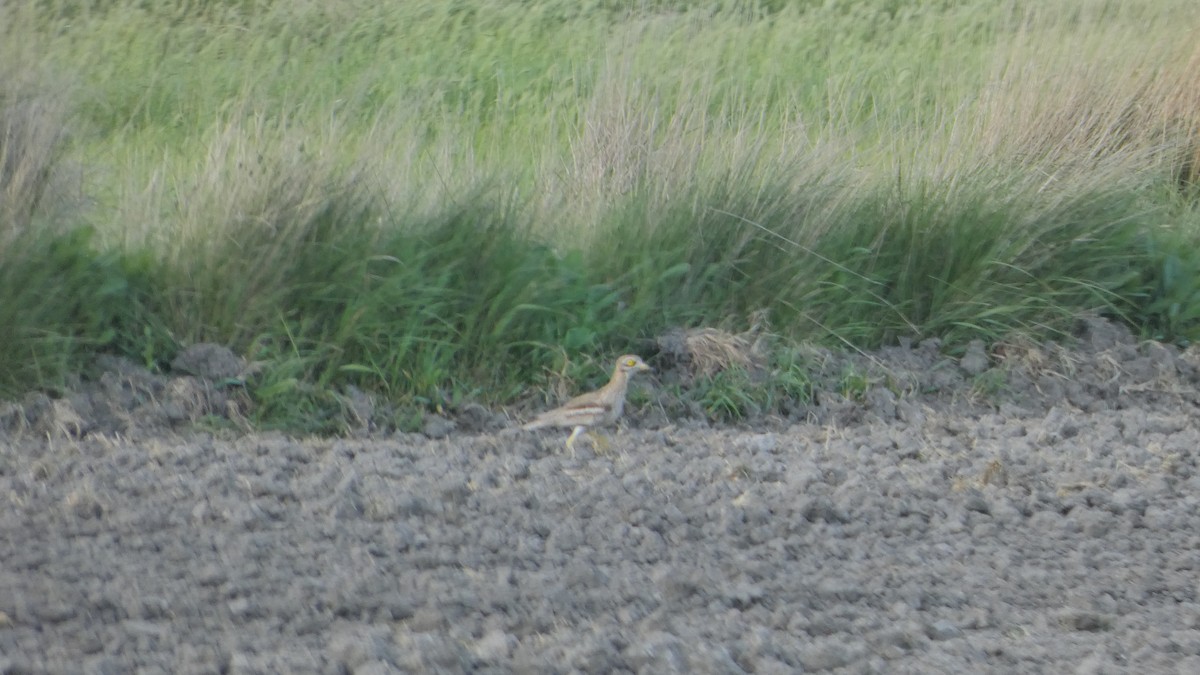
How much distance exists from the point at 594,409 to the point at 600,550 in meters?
1.42

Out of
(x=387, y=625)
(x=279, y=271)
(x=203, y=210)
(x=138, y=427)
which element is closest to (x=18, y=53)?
(x=203, y=210)

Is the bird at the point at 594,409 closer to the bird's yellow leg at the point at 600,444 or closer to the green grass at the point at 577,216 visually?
the bird's yellow leg at the point at 600,444

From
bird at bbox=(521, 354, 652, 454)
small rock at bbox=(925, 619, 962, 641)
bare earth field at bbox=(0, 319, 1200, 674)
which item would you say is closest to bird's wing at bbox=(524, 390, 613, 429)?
bird at bbox=(521, 354, 652, 454)

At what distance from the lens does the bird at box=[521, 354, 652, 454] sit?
19.6 feet

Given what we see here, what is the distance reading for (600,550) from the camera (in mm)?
4641

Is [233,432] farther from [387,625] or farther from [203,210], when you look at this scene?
[387,625]

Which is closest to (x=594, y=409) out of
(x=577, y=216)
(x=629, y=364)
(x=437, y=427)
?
(x=629, y=364)

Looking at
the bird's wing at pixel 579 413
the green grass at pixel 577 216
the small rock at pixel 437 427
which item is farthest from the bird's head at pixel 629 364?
the small rock at pixel 437 427

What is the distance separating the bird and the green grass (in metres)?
0.45

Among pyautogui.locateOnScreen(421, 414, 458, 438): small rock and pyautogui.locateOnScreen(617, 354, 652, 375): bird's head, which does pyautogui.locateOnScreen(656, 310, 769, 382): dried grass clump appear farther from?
pyautogui.locateOnScreen(421, 414, 458, 438): small rock

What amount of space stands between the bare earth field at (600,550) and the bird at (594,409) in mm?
117

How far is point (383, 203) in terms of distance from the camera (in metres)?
7.00

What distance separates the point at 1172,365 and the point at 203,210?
4.92 m

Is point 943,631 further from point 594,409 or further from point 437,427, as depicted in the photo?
point 437,427
